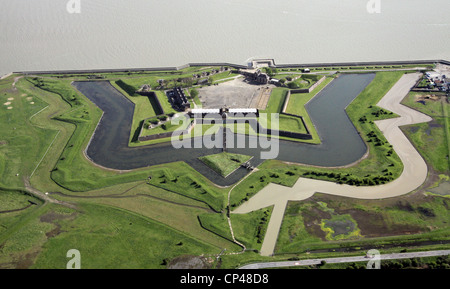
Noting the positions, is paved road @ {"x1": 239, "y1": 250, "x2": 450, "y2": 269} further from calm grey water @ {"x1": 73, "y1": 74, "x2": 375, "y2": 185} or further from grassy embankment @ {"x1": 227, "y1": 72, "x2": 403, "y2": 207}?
calm grey water @ {"x1": 73, "y1": 74, "x2": 375, "y2": 185}

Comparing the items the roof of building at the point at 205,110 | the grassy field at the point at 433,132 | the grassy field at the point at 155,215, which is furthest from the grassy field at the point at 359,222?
the roof of building at the point at 205,110

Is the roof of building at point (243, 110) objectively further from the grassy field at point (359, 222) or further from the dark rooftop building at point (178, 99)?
the grassy field at point (359, 222)

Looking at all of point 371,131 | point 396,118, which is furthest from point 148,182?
point 396,118

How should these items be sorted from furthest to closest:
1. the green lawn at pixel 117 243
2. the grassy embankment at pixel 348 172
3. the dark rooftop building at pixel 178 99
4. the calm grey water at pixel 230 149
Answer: the dark rooftop building at pixel 178 99 < the calm grey water at pixel 230 149 < the grassy embankment at pixel 348 172 < the green lawn at pixel 117 243

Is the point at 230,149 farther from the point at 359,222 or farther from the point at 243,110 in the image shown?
the point at 359,222

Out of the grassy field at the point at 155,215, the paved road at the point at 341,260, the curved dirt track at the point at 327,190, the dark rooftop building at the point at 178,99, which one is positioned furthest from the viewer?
the dark rooftop building at the point at 178,99
